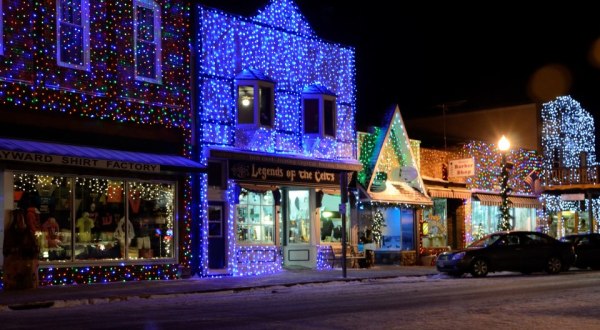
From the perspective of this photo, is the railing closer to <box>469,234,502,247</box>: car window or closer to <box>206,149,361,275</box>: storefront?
<box>469,234,502,247</box>: car window

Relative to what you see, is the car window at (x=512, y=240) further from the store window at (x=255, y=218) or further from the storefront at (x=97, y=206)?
the storefront at (x=97, y=206)

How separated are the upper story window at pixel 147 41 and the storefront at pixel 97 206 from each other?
2.43 m

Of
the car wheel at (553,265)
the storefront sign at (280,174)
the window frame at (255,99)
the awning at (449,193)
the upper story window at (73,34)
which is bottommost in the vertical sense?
the car wheel at (553,265)

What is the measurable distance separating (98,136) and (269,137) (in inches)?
257

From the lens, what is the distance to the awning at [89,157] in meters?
17.7

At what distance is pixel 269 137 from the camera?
25438 millimetres

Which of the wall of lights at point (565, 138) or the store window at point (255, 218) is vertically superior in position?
the wall of lights at point (565, 138)

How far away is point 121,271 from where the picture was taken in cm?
2103

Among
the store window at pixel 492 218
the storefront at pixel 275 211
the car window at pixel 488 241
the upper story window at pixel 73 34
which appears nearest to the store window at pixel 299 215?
the storefront at pixel 275 211

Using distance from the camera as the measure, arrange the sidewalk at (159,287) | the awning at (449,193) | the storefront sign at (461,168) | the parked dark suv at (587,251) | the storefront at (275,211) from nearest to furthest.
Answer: the sidewalk at (159,287)
the storefront at (275,211)
the parked dark suv at (587,251)
the awning at (449,193)
the storefront sign at (461,168)

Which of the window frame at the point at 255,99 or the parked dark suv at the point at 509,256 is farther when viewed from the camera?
the window frame at the point at 255,99

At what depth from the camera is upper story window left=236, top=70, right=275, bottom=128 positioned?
2452 centimetres

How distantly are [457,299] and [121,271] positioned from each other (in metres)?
9.72

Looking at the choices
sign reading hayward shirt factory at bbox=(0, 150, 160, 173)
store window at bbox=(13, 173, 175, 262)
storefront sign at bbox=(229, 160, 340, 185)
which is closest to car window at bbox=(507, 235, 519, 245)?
storefront sign at bbox=(229, 160, 340, 185)
